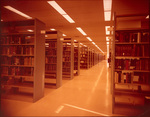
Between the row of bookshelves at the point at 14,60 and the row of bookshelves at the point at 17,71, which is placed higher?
the row of bookshelves at the point at 14,60

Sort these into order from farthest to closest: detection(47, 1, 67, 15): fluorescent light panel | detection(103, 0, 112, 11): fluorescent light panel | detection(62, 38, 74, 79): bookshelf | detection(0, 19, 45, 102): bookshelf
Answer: detection(62, 38, 74, 79): bookshelf < detection(47, 1, 67, 15): fluorescent light panel < detection(103, 0, 112, 11): fluorescent light panel < detection(0, 19, 45, 102): bookshelf

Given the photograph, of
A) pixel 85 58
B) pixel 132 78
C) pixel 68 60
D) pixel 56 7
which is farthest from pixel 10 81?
pixel 85 58

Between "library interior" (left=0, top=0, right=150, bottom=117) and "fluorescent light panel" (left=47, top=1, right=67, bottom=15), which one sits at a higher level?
"fluorescent light panel" (left=47, top=1, right=67, bottom=15)

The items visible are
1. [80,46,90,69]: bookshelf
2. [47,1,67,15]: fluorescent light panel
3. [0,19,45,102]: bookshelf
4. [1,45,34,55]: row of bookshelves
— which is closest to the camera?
[0,19,45,102]: bookshelf

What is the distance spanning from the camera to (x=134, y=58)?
2.91 m

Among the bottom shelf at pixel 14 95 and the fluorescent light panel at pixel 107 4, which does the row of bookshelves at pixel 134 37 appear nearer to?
the fluorescent light panel at pixel 107 4

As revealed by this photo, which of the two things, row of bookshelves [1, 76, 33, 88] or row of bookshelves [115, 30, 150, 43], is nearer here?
row of bookshelves [115, 30, 150, 43]

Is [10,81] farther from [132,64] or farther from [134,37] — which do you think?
[134,37]

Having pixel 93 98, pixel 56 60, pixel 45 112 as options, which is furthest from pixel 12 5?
pixel 93 98

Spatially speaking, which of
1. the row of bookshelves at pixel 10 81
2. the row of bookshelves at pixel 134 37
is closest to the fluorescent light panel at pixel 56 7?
the row of bookshelves at pixel 134 37

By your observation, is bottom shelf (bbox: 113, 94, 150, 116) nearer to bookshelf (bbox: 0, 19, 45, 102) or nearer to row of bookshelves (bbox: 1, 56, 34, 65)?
bookshelf (bbox: 0, 19, 45, 102)

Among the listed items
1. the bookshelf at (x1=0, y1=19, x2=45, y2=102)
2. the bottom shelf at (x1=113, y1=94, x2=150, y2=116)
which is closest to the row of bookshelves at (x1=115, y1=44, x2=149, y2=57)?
the bottom shelf at (x1=113, y1=94, x2=150, y2=116)

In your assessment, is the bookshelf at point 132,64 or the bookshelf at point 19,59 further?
the bookshelf at point 19,59

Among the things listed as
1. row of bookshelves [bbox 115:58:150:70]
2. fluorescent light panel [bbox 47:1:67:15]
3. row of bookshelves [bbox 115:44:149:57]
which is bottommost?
row of bookshelves [bbox 115:58:150:70]
